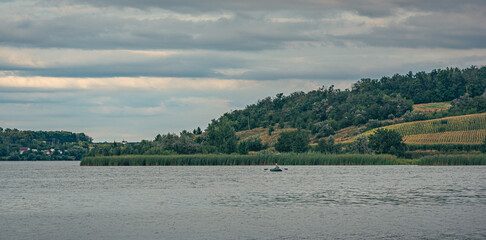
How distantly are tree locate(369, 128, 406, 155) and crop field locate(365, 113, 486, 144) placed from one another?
2677cm

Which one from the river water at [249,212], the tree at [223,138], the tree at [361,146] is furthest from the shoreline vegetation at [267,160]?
the river water at [249,212]

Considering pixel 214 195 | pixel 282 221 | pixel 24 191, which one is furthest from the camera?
pixel 24 191

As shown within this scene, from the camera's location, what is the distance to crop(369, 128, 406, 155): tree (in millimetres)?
152000

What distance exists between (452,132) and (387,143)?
44.1 meters

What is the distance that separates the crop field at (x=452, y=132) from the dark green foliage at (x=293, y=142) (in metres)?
32.4

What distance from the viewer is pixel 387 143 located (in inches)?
6009

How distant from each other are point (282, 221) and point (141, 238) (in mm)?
11058

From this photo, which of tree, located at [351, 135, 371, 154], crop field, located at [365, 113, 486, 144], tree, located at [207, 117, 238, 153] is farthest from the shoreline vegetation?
crop field, located at [365, 113, 486, 144]

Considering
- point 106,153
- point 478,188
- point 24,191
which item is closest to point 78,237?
point 24,191

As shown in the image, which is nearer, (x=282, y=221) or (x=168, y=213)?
(x=282, y=221)

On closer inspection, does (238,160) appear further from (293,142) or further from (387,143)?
(387,143)

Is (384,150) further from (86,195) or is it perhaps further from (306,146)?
(86,195)

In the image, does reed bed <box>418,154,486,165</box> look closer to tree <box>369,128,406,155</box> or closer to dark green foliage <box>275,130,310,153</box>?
tree <box>369,128,406,155</box>

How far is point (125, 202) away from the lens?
179ft
